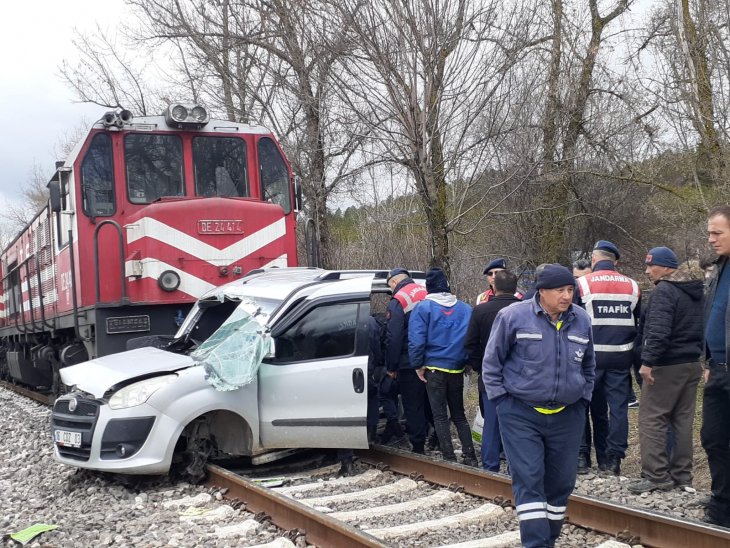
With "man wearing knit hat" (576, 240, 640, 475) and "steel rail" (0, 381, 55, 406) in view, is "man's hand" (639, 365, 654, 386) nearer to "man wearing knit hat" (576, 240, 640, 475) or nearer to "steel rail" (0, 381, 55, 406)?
"man wearing knit hat" (576, 240, 640, 475)

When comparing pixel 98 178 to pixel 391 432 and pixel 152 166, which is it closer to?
pixel 152 166

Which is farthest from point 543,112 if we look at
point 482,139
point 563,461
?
point 563,461

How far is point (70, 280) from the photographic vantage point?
10273 millimetres

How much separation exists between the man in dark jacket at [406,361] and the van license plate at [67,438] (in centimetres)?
294

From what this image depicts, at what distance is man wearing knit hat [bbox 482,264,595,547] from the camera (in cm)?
435

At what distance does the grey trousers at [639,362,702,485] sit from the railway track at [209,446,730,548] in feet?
4.40

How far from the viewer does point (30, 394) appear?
610 inches

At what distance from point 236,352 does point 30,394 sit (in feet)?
33.4

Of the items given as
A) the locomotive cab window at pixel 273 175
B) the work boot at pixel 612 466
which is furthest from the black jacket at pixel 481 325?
the locomotive cab window at pixel 273 175

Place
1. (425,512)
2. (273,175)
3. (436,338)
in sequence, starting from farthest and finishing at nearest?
(273,175), (436,338), (425,512)

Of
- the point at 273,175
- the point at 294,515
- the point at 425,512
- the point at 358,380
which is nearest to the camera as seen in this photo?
the point at 294,515

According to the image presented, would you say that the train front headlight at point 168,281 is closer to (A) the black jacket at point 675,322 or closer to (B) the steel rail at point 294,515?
(B) the steel rail at point 294,515

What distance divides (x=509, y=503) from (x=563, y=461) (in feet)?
4.94

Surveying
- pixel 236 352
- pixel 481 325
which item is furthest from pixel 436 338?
pixel 236 352
